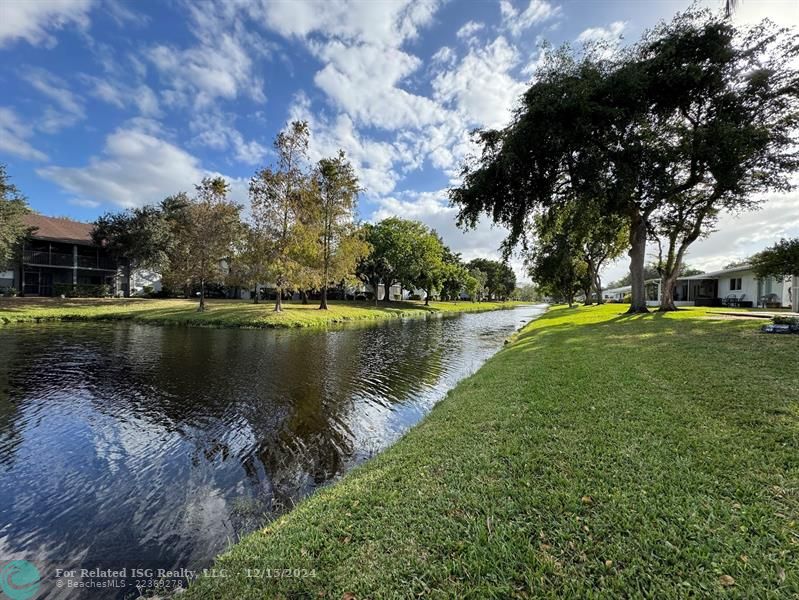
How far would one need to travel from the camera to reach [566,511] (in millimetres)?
2979

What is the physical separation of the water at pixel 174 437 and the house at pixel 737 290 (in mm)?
24523

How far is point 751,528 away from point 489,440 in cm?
245

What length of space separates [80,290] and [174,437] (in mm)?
37404

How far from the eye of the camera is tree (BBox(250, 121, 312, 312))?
82.6ft

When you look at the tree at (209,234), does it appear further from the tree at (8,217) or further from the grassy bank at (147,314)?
the tree at (8,217)

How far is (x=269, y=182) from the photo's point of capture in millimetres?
25047

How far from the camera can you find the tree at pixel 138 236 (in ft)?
110

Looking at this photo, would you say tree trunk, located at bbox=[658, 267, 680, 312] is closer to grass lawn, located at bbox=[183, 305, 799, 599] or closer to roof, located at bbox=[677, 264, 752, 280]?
roof, located at bbox=[677, 264, 752, 280]

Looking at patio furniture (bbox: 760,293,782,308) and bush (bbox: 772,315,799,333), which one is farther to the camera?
patio furniture (bbox: 760,293,782,308)

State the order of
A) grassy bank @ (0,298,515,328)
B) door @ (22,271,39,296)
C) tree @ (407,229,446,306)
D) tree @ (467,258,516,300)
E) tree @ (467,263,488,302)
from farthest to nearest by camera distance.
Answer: tree @ (467,258,516,300)
tree @ (467,263,488,302)
tree @ (407,229,446,306)
door @ (22,271,39,296)
grassy bank @ (0,298,515,328)

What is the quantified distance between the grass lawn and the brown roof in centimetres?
4382

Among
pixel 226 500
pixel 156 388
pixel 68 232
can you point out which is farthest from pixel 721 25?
pixel 68 232

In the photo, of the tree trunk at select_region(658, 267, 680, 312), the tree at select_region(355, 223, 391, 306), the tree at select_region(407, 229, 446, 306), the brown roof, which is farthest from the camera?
the tree at select_region(407, 229, 446, 306)

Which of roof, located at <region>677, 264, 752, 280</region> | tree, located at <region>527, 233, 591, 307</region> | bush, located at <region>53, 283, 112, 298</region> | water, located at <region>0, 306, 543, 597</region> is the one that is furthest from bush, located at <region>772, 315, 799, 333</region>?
bush, located at <region>53, 283, 112, 298</region>
